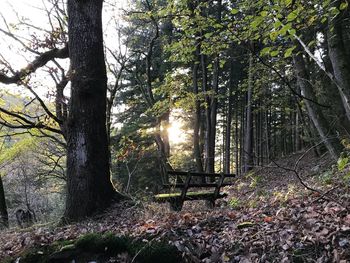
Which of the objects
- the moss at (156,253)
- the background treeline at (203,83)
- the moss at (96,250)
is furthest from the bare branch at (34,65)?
the moss at (156,253)

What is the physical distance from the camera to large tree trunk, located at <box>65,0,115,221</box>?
682cm

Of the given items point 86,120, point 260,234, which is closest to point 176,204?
point 86,120

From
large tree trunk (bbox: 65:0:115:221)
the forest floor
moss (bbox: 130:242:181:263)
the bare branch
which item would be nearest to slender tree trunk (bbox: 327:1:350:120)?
the forest floor

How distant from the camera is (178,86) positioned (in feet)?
57.3

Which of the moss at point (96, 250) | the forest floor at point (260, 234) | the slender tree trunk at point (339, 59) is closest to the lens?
the forest floor at point (260, 234)

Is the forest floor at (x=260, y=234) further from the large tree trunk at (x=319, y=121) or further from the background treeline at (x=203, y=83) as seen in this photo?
the large tree trunk at (x=319, y=121)

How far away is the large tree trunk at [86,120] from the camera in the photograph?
22.4 feet

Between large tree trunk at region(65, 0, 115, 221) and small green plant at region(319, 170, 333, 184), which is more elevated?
large tree trunk at region(65, 0, 115, 221)

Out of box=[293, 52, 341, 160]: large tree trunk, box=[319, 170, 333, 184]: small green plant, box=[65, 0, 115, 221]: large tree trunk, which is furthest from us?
box=[293, 52, 341, 160]: large tree trunk

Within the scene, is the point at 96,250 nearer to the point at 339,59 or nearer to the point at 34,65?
the point at 339,59

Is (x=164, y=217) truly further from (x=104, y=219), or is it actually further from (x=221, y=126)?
(x=221, y=126)

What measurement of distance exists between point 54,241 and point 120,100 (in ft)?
61.1

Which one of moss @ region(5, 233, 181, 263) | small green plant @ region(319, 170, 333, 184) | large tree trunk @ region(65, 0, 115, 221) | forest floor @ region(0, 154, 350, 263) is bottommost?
moss @ region(5, 233, 181, 263)

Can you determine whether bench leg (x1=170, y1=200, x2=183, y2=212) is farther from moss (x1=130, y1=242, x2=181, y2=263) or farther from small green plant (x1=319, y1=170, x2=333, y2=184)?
moss (x1=130, y1=242, x2=181, y2=263)
